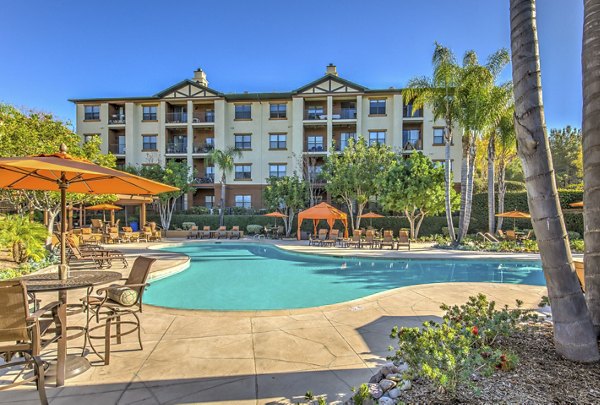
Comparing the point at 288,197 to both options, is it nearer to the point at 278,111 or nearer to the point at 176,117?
the point at 278,111

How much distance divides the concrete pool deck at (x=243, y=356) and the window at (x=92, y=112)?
113ft

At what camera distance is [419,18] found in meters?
11.1

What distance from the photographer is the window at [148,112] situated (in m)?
33.5

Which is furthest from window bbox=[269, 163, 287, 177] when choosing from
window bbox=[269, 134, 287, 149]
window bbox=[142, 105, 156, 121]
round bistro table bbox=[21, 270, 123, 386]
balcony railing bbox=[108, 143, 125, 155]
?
round bistro table bbox=[21, 270, 123, 386]

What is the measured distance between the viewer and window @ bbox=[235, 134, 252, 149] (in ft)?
109

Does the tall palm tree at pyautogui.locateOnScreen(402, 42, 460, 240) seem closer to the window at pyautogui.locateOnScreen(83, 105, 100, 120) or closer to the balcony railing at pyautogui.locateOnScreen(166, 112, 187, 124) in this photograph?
the balcony railing at pyautogui.locateOnScreen(166, 112, 187, 124)

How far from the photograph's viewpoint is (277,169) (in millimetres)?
32875

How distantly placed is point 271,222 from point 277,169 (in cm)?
629

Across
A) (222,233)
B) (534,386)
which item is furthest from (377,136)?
(534,386)

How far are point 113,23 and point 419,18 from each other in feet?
37.1

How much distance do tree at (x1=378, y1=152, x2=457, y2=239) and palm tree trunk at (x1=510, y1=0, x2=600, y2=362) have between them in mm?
16816

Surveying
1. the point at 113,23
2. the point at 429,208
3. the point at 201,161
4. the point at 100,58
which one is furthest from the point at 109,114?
the point at 429,208

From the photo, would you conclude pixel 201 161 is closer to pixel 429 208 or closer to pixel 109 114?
pixel 109 114

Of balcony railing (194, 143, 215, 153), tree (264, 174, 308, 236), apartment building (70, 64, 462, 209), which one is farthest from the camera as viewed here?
balcony railing (194, 143, 215, 153)
